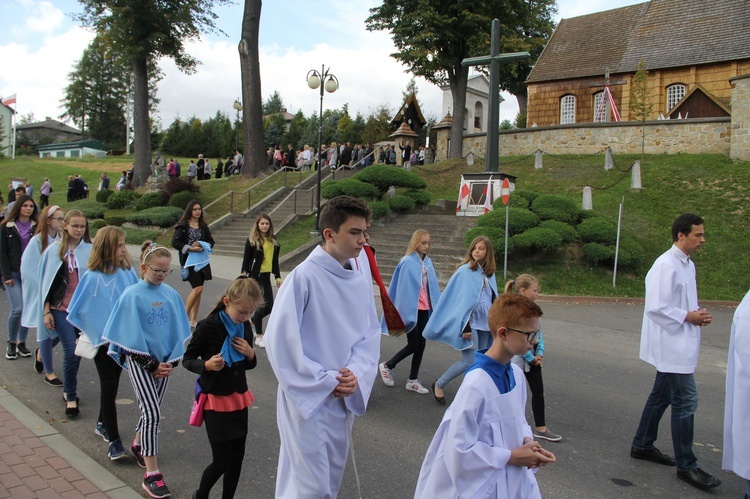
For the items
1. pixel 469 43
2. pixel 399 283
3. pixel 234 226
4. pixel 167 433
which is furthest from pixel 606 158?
pixel 167 433

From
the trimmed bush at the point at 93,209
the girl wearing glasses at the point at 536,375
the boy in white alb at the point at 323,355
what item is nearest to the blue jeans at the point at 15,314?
the boy in white alb at the point at 323,355

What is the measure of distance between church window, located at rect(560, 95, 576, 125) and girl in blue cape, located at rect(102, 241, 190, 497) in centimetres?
3805

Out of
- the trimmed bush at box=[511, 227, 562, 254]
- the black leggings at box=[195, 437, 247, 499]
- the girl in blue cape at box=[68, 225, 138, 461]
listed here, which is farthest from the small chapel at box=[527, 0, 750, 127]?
the black leggings at box=[195, 437, 247, 499]

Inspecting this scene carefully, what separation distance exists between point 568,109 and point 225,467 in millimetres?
39032

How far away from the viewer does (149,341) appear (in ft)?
13.5

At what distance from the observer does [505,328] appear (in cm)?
266

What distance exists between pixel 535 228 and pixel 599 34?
29841mm

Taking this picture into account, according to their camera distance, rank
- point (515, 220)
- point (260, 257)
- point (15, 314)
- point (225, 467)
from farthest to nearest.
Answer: point (515, 220) < point (260, 257) < point (15, 314) < point (225, 467)

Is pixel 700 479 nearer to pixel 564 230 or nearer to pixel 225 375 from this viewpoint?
pixel 225 375

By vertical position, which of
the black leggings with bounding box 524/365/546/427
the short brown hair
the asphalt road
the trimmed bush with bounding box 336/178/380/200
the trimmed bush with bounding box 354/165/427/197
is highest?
the trimmed bush with bounding box 354/165/427/197

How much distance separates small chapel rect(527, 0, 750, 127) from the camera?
31781 millimetres

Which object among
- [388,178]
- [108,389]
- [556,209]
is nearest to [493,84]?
[388,178]

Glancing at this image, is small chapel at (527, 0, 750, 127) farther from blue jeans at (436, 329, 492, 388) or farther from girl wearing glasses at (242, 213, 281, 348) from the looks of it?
blue jeans at (436, 329, 492, 388)

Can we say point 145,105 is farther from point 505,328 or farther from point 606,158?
point 505,328
